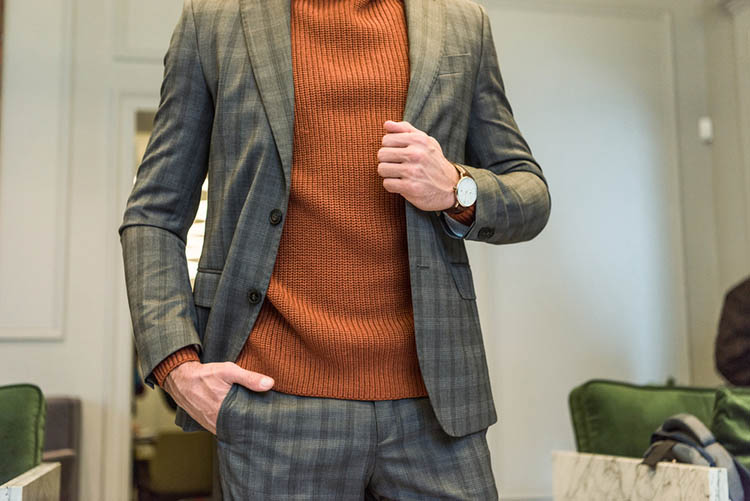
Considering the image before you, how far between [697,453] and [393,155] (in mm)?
1149

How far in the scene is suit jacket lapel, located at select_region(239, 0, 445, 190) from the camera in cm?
104

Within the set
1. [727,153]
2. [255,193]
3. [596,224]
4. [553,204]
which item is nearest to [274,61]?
[255,193]

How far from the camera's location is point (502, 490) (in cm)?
374

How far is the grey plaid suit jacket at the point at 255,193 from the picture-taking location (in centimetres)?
101

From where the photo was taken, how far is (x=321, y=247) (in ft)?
3.37

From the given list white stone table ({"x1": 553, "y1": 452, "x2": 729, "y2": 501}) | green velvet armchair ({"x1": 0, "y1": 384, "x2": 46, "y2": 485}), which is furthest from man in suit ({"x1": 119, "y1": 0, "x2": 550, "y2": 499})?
green velvet armchair ({"x1": 0, "y1": 384, "x2": 46, "y2": 485})

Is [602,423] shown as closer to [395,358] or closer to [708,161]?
[395,358]

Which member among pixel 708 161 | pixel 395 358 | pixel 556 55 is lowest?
pixel 395 358

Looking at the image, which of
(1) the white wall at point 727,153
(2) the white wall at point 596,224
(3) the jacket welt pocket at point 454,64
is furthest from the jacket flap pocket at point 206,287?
(1) the white wall at point 727,153

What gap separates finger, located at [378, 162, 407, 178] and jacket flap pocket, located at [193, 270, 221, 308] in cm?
25

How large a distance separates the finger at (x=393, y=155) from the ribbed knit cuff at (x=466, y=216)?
0.35ft

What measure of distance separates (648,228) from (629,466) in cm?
242

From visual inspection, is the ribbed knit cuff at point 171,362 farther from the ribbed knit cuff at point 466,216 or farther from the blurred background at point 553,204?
the blurred background at point 553,204

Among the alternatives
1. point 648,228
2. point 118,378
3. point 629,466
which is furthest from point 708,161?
point 118,378
